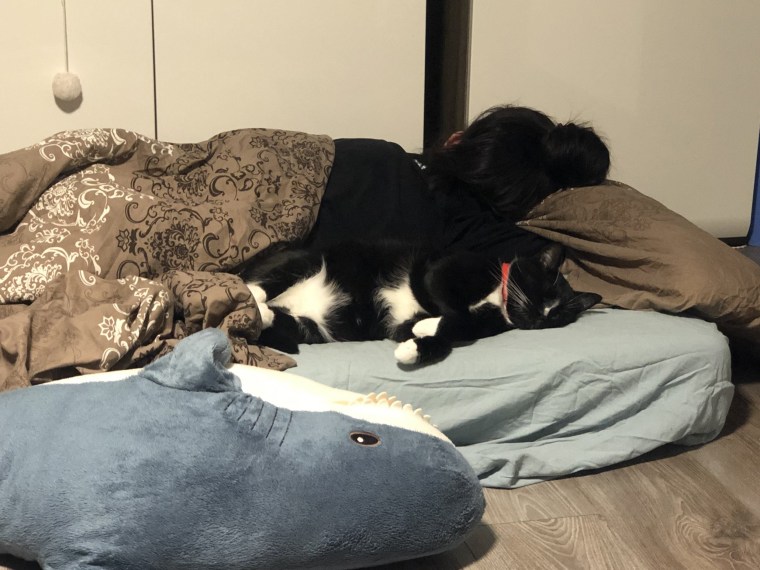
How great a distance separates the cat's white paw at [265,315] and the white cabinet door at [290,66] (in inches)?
31.4

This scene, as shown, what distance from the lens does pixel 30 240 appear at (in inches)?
56.5

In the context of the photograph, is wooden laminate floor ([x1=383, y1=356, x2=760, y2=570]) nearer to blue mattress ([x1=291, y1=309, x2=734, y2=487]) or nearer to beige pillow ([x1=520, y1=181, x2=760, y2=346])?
blue mattress ([x1=291, y1=309, x2=734, y2=487])

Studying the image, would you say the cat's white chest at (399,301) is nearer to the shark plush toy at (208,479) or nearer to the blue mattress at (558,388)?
the blue mattress at (558,388)

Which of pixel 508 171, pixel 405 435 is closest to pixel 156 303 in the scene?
pixel 405 435

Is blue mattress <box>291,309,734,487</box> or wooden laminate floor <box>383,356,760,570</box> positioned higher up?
blue mattress <box>291,309,734,487</box>

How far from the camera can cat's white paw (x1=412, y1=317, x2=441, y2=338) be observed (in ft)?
4.77

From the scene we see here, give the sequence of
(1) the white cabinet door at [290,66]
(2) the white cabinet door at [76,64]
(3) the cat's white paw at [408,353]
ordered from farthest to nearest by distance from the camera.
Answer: (1) the white cabinet door at [290,66] < (2) the white cabinet door at [76,64] < (3) the cat's white paw at [408,353]

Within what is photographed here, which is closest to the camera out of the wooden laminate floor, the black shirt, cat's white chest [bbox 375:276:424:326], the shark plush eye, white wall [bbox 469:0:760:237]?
the shark plush eye

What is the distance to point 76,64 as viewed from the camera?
190 cm

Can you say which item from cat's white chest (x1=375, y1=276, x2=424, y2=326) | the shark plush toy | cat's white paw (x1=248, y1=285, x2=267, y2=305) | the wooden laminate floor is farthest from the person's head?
the shark plush toy

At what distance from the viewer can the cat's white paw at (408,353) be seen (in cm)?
135

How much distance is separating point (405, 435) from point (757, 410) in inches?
40.8

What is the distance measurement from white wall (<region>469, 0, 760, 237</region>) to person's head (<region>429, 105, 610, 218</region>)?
488 mm

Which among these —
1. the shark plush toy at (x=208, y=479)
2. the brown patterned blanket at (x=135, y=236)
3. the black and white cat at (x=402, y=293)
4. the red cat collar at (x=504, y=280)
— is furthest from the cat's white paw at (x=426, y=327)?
the shark plush toy at (x=208, y=479)
